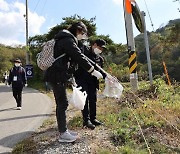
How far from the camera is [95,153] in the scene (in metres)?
3.96

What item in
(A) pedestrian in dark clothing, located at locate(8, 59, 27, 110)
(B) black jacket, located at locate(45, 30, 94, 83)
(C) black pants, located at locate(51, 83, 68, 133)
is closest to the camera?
(B) black jacket, located at locate(45, 30, 94, 83)

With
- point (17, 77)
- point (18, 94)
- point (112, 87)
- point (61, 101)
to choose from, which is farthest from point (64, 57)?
point (18, 94)

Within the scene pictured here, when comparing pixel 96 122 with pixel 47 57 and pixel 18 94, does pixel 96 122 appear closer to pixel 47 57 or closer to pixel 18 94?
pixel 47 57

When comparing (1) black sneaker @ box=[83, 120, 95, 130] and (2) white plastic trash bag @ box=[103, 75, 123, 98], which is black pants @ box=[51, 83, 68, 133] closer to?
(1) black sneaker @ box=[83, 120, 95, 130]

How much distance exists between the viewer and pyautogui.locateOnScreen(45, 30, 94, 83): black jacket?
13.8 ft

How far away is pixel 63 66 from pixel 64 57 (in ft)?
0.43

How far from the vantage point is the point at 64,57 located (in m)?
4.32

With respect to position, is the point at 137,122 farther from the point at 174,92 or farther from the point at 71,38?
the point at 174,92

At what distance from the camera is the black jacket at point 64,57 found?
421cm

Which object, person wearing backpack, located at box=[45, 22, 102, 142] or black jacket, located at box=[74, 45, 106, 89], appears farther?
black jacket, located at box=[74, 45, 106, 89]

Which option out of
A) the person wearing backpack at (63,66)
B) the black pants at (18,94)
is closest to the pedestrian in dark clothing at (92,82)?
the person wearing backpack at (63,66)

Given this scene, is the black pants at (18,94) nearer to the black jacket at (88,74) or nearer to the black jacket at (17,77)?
the black jacket at (17,77)

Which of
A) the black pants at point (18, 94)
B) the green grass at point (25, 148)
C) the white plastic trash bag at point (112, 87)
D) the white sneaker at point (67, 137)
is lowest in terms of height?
the green grass at point (25, 148)

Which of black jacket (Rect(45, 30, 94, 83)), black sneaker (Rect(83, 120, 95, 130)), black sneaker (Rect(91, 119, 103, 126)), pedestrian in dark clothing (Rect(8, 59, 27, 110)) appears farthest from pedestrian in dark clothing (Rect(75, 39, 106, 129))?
pedestrian in dark clothing (Rect(8, 59, 27, 110))
